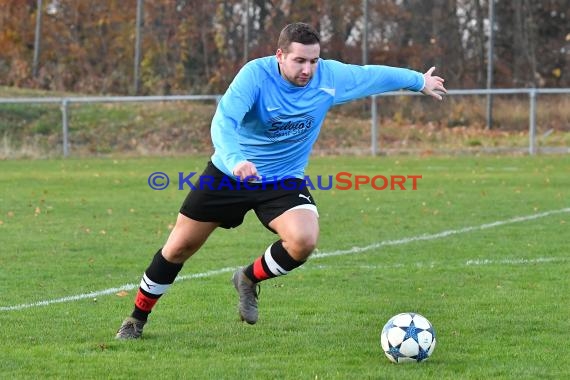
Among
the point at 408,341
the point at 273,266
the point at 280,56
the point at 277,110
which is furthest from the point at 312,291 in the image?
the point at 408,341

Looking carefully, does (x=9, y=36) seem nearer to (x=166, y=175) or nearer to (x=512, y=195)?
(x=166, y=175)

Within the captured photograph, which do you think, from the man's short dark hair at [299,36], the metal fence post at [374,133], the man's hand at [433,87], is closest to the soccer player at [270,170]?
the man's short dark hair at [299,36]

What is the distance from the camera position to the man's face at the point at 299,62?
21.7 feet

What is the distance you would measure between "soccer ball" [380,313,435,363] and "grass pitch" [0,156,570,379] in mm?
76

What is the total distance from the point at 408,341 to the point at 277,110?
160 centimetres

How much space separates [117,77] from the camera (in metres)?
37.9

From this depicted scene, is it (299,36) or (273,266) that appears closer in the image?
(299,36)

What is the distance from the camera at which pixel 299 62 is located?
6.67m

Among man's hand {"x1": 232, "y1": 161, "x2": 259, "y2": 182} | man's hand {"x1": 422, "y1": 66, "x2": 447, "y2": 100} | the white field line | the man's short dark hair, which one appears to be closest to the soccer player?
the man's short dark hair

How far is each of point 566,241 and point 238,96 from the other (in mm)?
6190

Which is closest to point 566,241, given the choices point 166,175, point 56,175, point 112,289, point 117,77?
point 112,289

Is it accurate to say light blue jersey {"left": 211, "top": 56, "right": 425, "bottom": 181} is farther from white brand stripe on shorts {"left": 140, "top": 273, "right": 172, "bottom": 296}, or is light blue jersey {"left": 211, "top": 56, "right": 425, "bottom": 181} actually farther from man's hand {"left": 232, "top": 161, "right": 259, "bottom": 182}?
white brand stripe on shorts {"left": 140, "top": 273, "right": 172, "bottom": 296}

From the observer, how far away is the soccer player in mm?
6703

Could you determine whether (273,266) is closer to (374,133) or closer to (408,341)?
(408,341)
